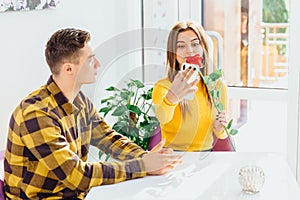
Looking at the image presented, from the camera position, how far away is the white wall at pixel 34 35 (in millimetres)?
2318

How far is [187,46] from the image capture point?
2389mm

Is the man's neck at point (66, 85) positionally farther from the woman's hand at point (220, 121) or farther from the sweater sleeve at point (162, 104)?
the woman's hand at point (220, 121)

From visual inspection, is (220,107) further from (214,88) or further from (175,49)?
(175,49)

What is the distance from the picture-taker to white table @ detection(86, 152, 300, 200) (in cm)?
160

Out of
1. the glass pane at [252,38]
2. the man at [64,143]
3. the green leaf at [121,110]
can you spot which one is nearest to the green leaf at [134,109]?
the green leaf at [121,110]

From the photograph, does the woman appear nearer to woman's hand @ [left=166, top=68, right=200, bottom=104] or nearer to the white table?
woman's hand @ [left=166, top=68, right=200, bottom=104]

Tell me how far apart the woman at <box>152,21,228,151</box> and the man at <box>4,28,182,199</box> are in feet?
1.26

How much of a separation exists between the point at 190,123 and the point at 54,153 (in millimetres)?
773

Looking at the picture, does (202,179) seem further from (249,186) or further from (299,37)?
(299,37)

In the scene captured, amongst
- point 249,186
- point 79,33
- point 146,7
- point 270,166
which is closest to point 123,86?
point 146,7

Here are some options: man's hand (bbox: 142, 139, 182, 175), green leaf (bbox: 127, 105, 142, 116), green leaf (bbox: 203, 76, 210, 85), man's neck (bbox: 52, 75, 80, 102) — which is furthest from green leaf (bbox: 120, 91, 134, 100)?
man's hand (bbox: 142, 139, 182, 175)

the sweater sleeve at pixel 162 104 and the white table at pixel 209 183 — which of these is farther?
the sweater sleeve at pixel 162 104

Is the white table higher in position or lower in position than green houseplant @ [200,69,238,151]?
lower

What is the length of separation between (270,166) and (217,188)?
276 mm
